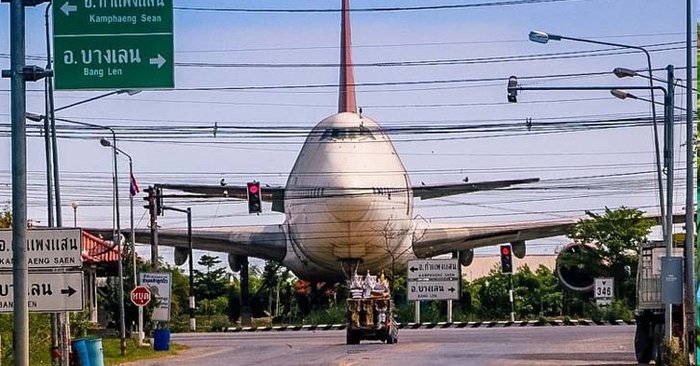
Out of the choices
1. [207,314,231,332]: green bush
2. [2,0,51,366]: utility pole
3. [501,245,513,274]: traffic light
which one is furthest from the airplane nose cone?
[2,0,51,366]: utility pole

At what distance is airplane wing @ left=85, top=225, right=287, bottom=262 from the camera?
62219 mm

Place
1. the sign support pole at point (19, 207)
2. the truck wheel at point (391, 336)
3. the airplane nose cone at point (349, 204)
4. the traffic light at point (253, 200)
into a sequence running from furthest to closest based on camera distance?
the airplane nose cone at point (349, 204) → the traffic light at point (253, 200) → the truck wheel at point (391, 336) → the sign support pole at point (19, 207)

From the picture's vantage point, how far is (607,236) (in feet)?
199

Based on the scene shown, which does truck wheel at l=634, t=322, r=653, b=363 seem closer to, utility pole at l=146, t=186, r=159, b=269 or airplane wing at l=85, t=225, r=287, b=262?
utility pole at l=146, t=186, r=159, b=269

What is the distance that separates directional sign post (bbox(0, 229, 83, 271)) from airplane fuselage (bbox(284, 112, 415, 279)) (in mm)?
32265

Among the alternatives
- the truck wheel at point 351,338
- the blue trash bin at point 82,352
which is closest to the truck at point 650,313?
the blue trash bin at point 82,352

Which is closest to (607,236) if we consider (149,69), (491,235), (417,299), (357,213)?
(491,235)

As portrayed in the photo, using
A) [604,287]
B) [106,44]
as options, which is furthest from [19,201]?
[604,287]

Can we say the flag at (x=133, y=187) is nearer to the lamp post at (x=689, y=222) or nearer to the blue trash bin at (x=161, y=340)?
the blue trash bin at (x=161, y=340)

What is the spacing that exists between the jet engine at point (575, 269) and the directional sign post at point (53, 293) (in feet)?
130

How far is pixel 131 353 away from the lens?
40188mm

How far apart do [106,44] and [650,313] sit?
584 inches

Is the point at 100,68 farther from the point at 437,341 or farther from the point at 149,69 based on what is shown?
the point at 437,341

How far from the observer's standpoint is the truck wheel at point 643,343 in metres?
28.0
